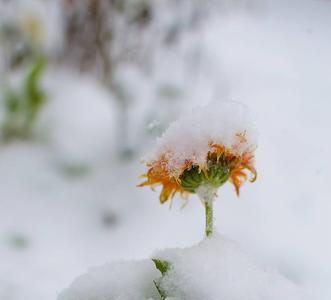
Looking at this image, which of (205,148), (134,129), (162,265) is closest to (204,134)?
(205,148)

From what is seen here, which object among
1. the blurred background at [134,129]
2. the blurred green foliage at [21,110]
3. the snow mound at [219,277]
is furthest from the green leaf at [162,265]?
the blurred green foliage at [21,110]

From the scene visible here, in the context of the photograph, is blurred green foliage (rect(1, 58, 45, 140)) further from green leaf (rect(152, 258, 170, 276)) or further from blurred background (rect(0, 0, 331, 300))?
green leaf (rect(152, 258, 170, 276))

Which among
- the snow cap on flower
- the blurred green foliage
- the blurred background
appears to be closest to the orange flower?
the snow cap on flower

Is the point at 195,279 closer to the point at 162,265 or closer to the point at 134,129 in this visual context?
the point at 162,265

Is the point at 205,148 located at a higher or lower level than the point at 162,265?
higher

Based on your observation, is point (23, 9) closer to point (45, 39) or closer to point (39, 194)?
point (45, 39)

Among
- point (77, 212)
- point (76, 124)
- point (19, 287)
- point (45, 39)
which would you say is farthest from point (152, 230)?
point (45, 39)

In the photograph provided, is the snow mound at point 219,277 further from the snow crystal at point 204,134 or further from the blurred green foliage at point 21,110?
the blurred green foliage at point 21,110
